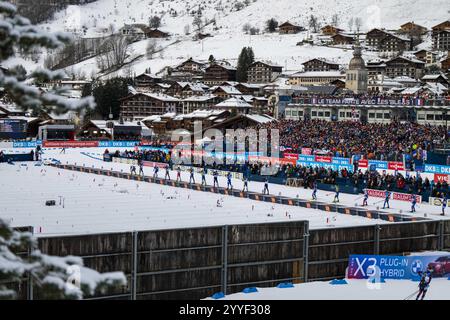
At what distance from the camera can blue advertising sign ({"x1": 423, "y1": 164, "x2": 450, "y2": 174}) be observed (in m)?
36.2

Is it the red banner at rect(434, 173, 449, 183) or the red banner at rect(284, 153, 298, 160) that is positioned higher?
the red banner at rect(284, 153, 298, 160)

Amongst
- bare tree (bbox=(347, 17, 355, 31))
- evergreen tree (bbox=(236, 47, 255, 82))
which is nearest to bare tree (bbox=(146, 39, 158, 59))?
evergreen tree (bbox=(236, 47, 255, 82))

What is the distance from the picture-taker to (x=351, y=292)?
16.2 metres

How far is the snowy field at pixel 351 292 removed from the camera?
15.6 m

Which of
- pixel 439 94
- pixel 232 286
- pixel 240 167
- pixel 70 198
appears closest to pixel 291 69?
pixel 439 94

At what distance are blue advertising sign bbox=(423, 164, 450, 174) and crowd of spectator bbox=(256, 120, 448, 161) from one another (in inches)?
102

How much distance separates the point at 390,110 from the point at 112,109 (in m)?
44.4

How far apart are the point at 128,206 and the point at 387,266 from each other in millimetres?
13680

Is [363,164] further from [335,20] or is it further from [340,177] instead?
[335,20]

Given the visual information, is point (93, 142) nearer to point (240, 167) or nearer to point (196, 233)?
point (240, 167)

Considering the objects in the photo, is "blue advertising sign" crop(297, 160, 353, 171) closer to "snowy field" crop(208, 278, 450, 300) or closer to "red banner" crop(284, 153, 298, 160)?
"red banner" crop(284, 153, 298, 160)

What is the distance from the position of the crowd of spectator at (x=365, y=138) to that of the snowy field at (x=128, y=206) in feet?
29.0

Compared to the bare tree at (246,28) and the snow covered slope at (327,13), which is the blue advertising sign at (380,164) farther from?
the bare tree at (246,28)

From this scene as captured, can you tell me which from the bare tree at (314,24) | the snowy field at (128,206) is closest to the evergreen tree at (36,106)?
the snowy field at (128,206)
